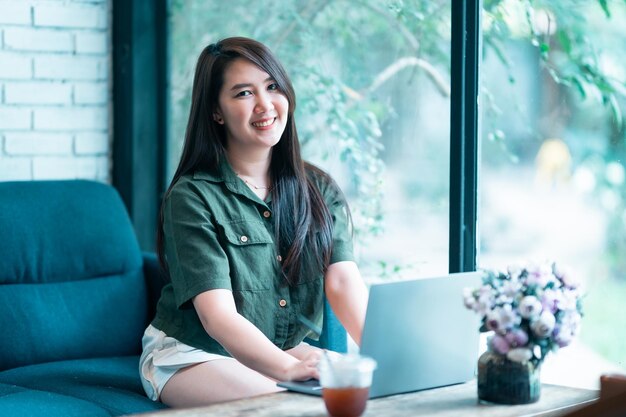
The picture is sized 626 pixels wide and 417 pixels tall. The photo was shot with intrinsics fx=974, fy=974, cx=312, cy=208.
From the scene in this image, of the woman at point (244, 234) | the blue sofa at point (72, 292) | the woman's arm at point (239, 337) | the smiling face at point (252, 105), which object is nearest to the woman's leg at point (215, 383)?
the woman at point (244, 234)

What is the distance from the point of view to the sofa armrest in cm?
308

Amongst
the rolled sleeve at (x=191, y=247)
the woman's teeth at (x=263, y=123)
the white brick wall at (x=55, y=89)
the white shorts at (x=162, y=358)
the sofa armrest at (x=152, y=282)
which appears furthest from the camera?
the white brick wall at (x=55, y=89)

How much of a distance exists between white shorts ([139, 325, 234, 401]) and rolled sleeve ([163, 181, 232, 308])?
128 millimetres

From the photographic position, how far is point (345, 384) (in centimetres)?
162

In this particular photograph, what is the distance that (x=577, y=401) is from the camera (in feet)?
5.92

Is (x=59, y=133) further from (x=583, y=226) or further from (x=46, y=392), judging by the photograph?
(x=583, y=226)

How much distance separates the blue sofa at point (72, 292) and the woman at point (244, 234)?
145 mm

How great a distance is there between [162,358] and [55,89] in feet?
4.48

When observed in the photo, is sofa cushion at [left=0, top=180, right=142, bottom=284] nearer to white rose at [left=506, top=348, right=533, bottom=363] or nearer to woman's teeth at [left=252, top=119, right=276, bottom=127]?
woman's teeth at [left=252, top=119, right=276, bottom=127]

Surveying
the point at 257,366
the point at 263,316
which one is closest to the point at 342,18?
the point at 263,316

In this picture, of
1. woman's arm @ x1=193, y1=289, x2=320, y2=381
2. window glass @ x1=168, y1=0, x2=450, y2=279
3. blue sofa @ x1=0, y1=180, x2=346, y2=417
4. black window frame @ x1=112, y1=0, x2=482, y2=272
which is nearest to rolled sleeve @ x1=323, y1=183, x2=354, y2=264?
blue sofa @ x1=0, y1=180, x2=346, y2=417

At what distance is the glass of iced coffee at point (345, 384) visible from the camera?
1.62m

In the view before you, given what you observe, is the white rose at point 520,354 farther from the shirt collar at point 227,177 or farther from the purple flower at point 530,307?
the shirt collar at point 227,177

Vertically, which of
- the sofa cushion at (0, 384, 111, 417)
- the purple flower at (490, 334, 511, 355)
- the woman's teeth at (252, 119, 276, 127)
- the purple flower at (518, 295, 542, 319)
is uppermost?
the woman's teeth at (252, 119, 276, 127)
